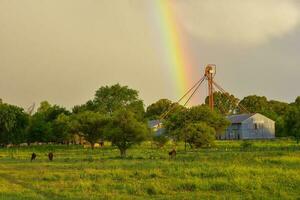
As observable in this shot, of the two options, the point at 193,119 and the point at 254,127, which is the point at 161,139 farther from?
the point at 254,127

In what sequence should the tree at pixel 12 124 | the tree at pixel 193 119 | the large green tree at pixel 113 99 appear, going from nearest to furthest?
1. the tree at pixel 193 119
2. the tree at pixel 12 124
3. the large green tree at pixel 113 99

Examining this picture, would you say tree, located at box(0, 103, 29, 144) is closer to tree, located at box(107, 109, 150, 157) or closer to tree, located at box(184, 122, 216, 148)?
tree, located at box(107, 109, 150, 157)

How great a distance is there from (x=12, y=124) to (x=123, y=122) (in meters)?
51.9

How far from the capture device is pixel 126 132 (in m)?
60.4

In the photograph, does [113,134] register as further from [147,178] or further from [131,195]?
[131,195]

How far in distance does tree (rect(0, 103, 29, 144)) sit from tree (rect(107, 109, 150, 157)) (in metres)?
50.1

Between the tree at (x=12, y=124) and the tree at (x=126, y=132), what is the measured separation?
5010 centimetres

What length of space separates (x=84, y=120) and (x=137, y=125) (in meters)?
31.0

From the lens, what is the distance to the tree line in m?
62.4

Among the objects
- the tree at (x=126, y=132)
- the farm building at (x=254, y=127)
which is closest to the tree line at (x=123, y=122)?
the tree at (x=126, y=132)

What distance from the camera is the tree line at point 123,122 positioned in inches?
2456

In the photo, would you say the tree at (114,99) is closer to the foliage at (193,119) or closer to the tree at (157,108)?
the tree at (157,108)

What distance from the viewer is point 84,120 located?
90500 mm

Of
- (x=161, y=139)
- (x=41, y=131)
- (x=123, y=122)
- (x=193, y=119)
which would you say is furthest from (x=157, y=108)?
(x=123, y=122)
